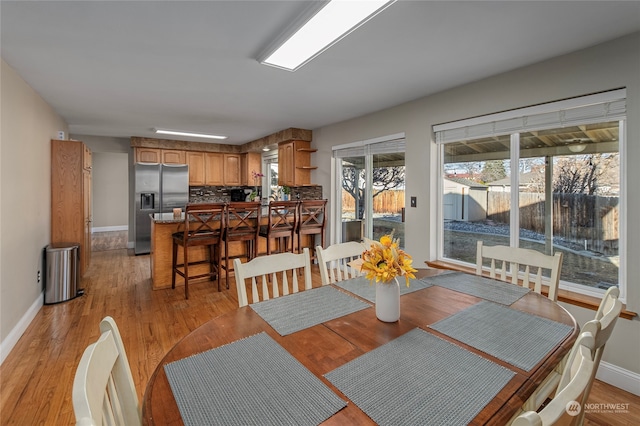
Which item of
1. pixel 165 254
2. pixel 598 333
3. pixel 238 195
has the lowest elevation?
pixel 165 254

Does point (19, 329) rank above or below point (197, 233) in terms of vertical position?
below

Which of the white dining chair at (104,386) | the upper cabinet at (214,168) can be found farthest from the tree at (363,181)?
the white dining chair at (104,386)

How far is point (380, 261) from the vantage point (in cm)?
130

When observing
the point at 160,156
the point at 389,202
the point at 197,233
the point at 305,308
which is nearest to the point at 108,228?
the point at 160,156

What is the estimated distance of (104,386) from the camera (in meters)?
0.74

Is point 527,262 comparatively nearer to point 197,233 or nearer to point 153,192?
point 197,233

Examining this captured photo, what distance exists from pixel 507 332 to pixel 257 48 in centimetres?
225

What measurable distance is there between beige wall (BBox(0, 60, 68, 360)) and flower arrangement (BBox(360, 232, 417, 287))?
286cm

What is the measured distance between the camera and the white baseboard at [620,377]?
→ 6.53 feet

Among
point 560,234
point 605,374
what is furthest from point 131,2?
point 605,374

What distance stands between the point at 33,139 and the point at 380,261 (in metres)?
3.70

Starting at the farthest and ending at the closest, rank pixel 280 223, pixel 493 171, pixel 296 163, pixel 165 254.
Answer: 1. pixel 296 163
2. pixel 280 223
3. pixel 165 254
4. pixel 493 171

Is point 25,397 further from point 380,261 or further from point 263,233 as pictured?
point 263,233

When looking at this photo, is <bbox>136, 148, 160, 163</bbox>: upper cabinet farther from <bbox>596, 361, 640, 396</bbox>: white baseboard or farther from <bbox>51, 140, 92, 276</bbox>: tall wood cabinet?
<bbox>596, 361, 640, 396</bbox>: white baseboard
